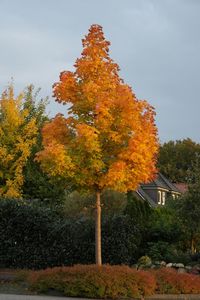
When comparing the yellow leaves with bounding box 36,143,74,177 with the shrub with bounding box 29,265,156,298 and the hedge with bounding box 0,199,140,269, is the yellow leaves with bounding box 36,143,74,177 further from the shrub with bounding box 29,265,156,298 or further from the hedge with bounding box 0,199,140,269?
the hedge with bounding box 0,199,140,269

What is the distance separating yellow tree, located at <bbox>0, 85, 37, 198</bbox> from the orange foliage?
483 inches

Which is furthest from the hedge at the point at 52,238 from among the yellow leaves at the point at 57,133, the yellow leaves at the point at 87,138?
the yellow leaves at the point at 87,138

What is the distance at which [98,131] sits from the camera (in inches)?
702

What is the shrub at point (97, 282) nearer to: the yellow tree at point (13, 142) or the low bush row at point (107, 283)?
the low bush row at point (107, 283)

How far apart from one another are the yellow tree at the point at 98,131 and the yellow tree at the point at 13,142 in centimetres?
1228

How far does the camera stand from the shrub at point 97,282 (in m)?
16.4

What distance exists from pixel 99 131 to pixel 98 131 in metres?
0.14

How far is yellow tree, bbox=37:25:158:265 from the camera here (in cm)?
1764

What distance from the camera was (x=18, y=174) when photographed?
3134 cm

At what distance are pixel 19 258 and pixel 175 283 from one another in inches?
298

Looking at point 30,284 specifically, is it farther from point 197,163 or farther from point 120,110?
point 197,163

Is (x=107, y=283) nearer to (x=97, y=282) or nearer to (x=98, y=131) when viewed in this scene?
(x=97, y=282)

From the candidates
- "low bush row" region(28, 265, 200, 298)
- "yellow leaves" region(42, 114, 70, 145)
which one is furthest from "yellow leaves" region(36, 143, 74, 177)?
"low bush row" region(28, 265, 200, 298)

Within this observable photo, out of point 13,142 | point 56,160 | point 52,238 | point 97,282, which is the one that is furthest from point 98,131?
point 13,142
